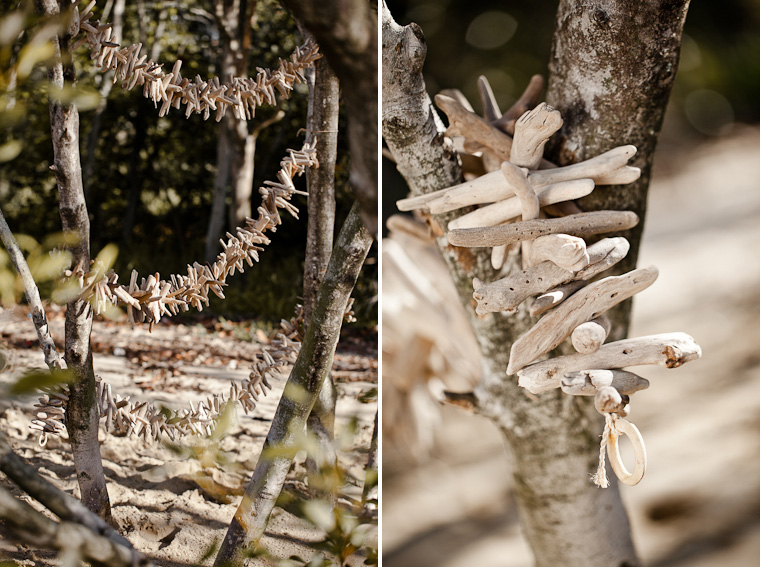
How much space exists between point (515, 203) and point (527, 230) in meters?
0.04

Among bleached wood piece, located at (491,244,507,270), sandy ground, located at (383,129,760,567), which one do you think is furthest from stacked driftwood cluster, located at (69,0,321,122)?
sandy ground, located at (383,129,760,567)

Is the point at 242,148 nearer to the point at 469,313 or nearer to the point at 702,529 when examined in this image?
the point at 469,313

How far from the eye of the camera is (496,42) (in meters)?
1.07

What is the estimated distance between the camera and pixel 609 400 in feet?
1.27

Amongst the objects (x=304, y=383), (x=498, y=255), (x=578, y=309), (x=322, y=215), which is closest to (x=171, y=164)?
(x=322, y=215)

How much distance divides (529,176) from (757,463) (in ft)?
3.27

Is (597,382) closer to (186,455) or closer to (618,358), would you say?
(618,358)

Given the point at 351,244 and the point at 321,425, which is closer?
the point at 351,244

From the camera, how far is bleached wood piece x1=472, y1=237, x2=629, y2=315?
16.5 inches

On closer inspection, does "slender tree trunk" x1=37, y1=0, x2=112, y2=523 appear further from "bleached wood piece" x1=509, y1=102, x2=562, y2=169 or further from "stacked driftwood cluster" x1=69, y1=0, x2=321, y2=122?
"bleached wood piece" x1=509, y1=102, x2=562, y2=169

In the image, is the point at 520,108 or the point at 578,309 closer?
the point at 578,309

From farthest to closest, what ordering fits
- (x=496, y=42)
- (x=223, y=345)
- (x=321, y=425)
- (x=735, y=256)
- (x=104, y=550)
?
(x=735, y=256) → (x=496, y=42) → (x=223, y=345) → (x=321, y=425) → (x=104, y=550)

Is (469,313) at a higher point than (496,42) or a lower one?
lower

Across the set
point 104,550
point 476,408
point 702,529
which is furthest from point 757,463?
point 104,550
